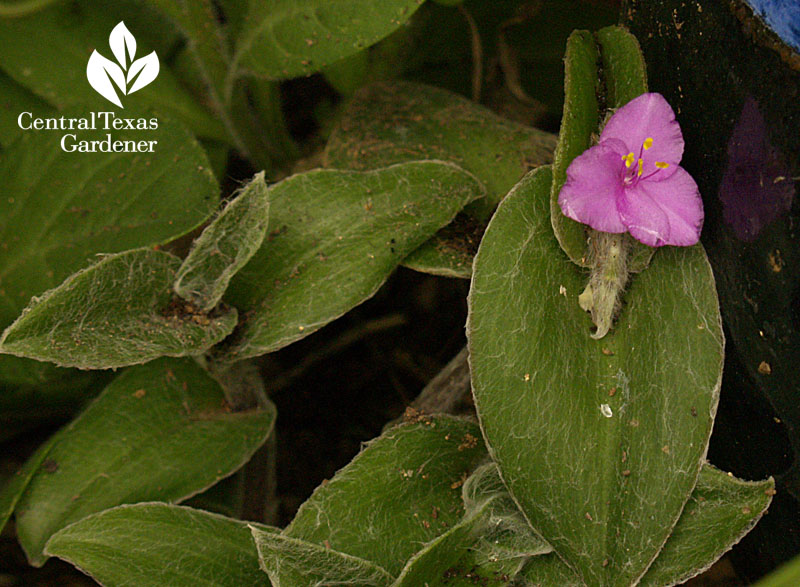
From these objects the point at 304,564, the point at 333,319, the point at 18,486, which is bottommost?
the point at 18,486

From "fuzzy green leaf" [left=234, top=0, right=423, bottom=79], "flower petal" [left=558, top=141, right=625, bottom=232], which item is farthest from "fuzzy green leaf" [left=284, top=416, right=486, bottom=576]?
"fuzzy green leaf" [left=234, top=0, right=423, bottom=79]

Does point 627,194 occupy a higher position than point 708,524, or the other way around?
point 627,194

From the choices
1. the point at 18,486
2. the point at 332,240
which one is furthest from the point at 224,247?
the point at 18,486

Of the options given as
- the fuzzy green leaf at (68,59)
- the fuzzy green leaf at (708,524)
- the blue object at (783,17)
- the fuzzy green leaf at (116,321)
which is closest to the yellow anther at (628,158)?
the blue object at (783,17)

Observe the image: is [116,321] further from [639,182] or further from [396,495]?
[639,182]

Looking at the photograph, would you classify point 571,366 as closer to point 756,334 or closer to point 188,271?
point 756,334

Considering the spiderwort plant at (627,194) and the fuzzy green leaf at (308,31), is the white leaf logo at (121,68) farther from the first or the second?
the spiderwort plant at (627,194)
